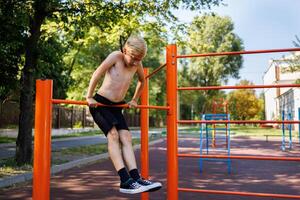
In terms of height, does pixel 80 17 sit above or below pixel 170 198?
above

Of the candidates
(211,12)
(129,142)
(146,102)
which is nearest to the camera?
(129,142)

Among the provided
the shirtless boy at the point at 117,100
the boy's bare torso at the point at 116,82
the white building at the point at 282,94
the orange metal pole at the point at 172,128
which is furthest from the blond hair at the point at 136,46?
the white building at the point at 282,94

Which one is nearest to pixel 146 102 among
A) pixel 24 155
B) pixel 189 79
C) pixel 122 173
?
pixel 122 173

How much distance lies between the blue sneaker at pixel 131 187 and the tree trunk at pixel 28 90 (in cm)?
501

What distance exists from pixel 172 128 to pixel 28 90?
480 cm

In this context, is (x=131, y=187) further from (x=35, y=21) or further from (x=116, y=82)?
(x=35, y=21)

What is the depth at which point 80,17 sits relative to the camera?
26.0 feet

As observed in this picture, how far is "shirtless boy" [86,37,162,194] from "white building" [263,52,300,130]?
54.9ft

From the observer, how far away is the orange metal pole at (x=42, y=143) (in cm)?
241

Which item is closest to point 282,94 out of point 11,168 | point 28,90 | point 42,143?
point 28,90

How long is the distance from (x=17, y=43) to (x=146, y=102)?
4.99 meters

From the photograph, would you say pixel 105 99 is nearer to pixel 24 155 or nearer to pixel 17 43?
pixel 24 155

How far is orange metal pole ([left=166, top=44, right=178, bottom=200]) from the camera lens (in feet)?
11.0

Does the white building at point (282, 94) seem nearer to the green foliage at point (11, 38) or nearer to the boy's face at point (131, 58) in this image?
the green foliage at point (11, 38)
